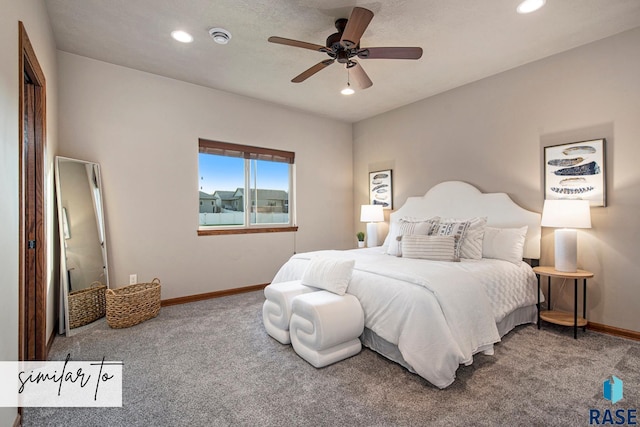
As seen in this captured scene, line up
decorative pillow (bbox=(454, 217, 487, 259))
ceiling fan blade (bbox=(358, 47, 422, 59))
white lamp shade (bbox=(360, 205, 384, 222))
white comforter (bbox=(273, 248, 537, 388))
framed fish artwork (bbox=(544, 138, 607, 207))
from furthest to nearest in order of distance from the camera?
1. white lamp shade (bbox=(360, 205, 384, 222))
2. decorative pillow (bbox=(454, 217, 487, 259))
3. framed fish artwork (bbox=(544, 138, 607, 207))
4. ceiling fan blade (bbox=(358, 47, 422, 59))
5. white comforter (bbox=(273, 248, 537, 388))

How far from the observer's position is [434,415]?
68.1 inches

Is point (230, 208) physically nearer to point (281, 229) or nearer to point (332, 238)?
point (281, 229)

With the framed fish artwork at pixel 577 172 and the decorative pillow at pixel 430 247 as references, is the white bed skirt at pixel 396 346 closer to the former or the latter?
the decorative pillow at pixel 430 247

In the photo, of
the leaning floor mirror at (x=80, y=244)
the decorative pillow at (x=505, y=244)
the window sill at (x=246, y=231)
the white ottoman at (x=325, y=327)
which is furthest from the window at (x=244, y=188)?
the decorative pillow at (x=505, y=244)

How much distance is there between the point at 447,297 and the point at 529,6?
2.34 m

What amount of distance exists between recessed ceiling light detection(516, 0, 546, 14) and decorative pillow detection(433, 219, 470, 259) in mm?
1940

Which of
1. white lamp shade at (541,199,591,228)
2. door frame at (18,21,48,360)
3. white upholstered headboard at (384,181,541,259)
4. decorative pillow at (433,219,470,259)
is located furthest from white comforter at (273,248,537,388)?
door frame at (18,21,48,360)

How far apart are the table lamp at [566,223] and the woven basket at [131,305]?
403cm

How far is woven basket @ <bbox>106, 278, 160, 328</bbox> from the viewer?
302 centimetres

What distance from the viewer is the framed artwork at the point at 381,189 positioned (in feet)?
16.4

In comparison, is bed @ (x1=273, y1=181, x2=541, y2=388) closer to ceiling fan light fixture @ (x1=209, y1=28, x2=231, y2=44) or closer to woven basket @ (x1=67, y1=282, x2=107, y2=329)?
woven basket @ (x1=67, y1=282, x2=107, y2=329)

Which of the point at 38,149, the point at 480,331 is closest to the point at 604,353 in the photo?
the point at 480,331

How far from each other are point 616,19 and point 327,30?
8.05ft

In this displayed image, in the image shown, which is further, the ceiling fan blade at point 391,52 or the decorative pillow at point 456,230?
the decorative pillow at point 456,230
